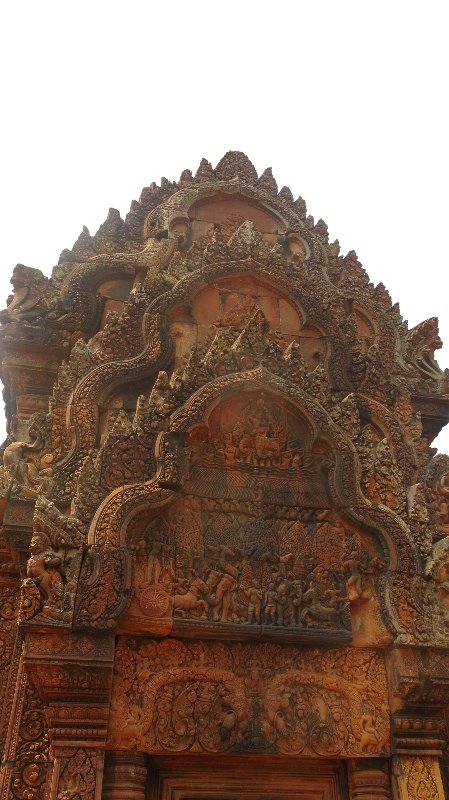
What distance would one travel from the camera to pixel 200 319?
6621 millimetres

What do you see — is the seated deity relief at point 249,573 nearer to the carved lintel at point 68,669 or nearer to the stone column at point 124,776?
the carved lintel at point 68,669

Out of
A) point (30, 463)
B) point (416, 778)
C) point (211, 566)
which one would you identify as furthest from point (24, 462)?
point (416, 778)

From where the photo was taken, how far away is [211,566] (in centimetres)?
511

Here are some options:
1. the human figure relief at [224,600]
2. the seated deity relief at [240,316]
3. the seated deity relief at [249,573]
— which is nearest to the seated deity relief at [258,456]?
the seated deity relief at [249,573]

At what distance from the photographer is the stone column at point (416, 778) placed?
4.66 metres

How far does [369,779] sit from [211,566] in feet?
6.38

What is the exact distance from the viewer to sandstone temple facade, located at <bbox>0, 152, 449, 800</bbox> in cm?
453

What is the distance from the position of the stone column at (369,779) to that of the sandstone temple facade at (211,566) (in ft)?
0.04

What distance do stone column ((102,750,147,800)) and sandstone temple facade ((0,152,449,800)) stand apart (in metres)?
0.01

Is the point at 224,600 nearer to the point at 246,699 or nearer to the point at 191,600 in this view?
the point at 191,600

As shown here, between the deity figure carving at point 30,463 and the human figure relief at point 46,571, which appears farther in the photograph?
the deity figure carving at point 30,463

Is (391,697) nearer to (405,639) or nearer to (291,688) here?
(405,639)

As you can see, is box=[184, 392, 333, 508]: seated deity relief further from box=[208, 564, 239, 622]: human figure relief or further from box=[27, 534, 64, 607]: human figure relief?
box=[27, 534, 64, 607]: human figure relief

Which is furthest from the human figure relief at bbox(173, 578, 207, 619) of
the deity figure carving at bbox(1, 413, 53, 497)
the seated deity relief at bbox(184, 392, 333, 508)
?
the deity figure carving at bbox(1, 413, 53, 497)
